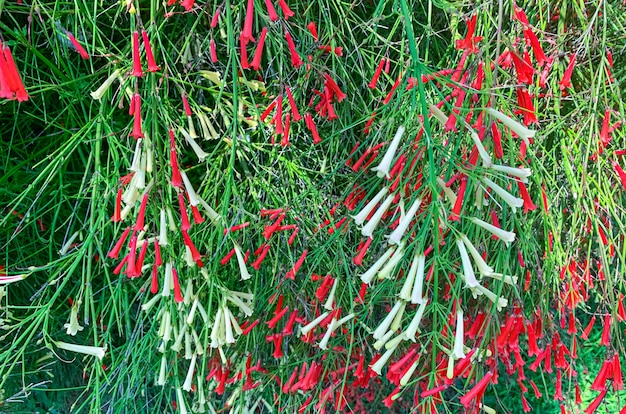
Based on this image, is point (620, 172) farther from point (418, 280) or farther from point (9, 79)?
point (9, 79)

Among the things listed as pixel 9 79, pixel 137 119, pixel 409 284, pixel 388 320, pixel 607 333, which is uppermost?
pixel 9 79

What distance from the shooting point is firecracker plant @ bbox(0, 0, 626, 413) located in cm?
101

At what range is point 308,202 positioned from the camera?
159 cm

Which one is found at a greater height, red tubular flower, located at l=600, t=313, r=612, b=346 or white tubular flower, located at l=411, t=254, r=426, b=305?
Result: white tubular flower, located at l=411, t=254, r=426, b=305

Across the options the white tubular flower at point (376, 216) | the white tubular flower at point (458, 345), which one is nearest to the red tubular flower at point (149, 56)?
the white tubular flower at point (376, 216)

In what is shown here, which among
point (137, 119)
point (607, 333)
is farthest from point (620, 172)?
point (137, 119)

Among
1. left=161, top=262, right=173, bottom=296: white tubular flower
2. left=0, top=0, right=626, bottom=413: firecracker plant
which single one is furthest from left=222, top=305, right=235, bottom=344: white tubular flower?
left=161, top=262, right=173, bottom=296: white tubular flower

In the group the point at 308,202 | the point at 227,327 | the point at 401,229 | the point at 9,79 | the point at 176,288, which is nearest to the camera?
the point at 9,79

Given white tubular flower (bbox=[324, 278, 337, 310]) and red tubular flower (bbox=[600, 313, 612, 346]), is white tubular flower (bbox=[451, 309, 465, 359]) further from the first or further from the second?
red tubular flower (bbox=[600, 313, 612, 346])

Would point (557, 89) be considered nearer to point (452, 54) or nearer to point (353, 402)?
point (452, 54)

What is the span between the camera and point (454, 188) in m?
1.18

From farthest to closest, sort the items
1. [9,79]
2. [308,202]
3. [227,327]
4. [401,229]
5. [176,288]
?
[308,202], [227,327], [176,288], [401,229], [9,79]

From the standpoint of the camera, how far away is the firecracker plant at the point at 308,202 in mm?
1008

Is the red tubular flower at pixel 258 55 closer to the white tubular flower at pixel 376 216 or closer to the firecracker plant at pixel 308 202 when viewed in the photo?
the firecracker plant at pixel 308 202
